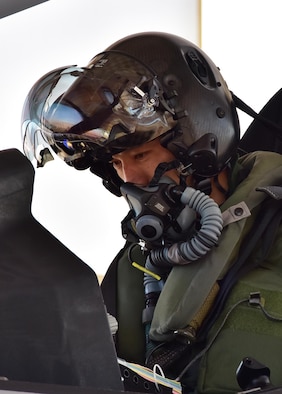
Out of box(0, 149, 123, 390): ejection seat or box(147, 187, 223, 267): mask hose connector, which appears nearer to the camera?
box(0, 149, 123, 390): ejection seat

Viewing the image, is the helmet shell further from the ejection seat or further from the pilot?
the ejection seat

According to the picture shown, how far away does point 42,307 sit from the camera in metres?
0.64

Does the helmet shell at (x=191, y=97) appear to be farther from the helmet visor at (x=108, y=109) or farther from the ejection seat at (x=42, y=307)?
the ejection seat at (x=42, y=307)

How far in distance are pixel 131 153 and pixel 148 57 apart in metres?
0.19

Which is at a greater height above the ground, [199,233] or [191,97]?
[191,97]

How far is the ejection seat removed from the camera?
0.63 metres

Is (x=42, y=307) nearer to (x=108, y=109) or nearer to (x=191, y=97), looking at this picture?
(x=108, y=109)

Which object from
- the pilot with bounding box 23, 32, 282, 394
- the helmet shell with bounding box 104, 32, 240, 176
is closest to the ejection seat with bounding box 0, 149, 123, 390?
the pilot with bounding box 23, 32, 282, 394

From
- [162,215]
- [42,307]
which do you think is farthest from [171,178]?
[42,307]

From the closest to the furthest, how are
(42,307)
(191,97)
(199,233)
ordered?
(42,307) < (199,233) < (191,97)

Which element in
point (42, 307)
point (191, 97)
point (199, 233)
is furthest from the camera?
point (191, 97)

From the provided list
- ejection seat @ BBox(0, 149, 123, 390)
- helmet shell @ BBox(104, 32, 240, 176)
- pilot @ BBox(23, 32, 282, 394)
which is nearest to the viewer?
ejection seat @ BBox(0, 149, 123, 390)

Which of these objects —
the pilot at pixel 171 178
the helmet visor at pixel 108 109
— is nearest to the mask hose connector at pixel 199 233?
the pilot at pixel 171 178

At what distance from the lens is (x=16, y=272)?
0.65 meters
